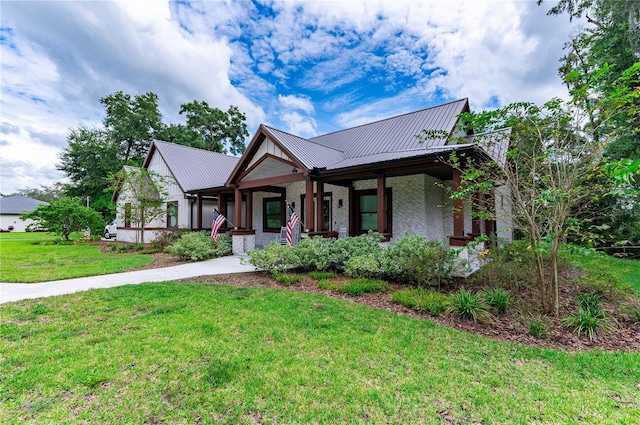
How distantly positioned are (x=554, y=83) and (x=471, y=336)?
2052 centimetres

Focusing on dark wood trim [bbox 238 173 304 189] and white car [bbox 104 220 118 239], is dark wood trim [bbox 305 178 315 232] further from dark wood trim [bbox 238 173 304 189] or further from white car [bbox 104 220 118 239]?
white car [bbox 104 220 118 239]

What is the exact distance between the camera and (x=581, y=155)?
181 inches

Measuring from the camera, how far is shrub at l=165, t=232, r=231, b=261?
434 inches

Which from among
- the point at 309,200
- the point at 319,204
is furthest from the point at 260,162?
the point at 319,204

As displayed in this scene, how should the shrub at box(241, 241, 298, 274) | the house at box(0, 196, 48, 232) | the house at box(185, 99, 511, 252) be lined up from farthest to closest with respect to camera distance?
the house at box(0, 196, 48, 232), the house at box(185, 99, 511, 252), the shrub at box(241, 241, 298, 274)

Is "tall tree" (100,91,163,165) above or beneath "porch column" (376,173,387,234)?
above

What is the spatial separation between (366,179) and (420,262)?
556cm

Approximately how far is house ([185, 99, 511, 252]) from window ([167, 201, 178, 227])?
3.90m

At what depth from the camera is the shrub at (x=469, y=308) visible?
4.67m

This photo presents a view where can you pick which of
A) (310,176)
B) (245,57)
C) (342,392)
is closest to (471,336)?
(342,392)

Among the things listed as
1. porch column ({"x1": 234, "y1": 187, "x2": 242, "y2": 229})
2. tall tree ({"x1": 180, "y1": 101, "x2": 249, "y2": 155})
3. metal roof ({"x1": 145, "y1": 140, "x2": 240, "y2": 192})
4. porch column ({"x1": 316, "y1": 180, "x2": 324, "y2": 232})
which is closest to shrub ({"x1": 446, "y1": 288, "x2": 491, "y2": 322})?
porch column ({"x1": 316, "y1": 180, "x2": 324, "y2": 232})

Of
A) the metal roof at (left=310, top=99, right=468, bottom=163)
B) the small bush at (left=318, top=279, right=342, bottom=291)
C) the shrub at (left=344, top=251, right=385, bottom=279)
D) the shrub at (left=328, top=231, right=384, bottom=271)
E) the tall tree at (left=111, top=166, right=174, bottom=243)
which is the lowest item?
the small bush at (left=318, top=279, right=342, bottom=291)

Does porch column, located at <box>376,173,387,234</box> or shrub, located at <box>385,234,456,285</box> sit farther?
porch column, located at <box>376,173,387,234</box>

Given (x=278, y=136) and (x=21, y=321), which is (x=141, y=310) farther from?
(x=278, y=136)
